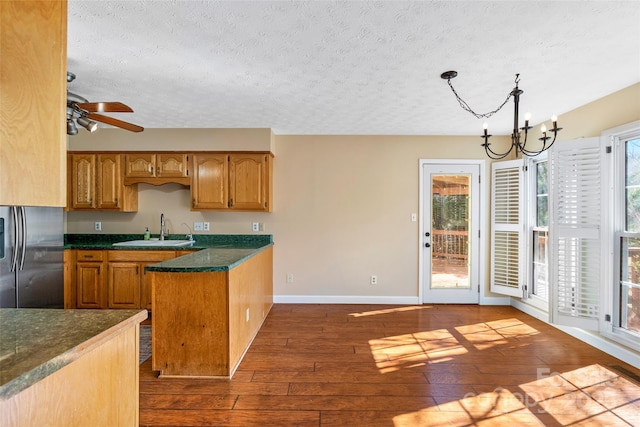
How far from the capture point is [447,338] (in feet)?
10.2

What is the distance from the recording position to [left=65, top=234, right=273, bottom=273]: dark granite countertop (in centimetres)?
227

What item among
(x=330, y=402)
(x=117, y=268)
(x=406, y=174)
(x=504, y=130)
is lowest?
(x=330, y=402)

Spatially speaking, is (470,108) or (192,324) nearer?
(192,324)

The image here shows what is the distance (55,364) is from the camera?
2.59 feet

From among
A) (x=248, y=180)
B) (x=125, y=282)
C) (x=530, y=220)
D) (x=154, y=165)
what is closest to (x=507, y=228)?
(x=530, y=220)

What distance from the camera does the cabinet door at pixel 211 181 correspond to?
3910 millimetres

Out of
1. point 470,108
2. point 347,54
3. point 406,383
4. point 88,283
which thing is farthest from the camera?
point 88,283

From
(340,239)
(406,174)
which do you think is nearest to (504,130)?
(406,174)

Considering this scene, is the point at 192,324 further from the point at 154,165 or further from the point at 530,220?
the point at 530,220

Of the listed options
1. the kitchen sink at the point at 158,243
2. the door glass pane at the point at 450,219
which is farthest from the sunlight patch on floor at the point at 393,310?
the kitchen sink at the point at 158,243

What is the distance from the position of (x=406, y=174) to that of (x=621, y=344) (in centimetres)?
272

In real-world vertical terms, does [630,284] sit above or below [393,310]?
above

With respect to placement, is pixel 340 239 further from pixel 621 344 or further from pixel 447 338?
pixel 621 344

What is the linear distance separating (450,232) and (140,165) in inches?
167
